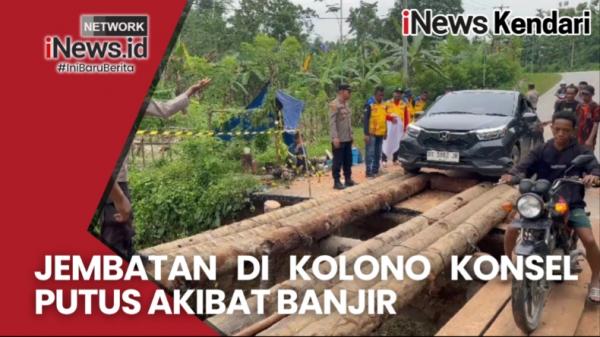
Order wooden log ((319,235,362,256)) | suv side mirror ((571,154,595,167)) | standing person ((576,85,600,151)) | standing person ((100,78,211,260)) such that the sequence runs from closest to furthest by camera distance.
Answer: suv side mirror ((571,154,595,167)) < standing person ((100,78,211,260)) < wooden log ((319,235,362,256)) < standing person ((576,85,600,151))

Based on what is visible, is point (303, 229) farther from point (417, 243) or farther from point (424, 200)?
point (424, 200)

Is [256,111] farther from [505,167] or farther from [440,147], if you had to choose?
[505,167]

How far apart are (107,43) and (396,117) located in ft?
23.1

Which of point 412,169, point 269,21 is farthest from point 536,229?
point 269,21

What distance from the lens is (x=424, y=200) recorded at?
7.74m

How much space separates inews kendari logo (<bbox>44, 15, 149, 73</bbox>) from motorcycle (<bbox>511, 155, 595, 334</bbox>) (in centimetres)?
326

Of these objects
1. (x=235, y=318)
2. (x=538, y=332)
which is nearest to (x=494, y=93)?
(x=538, y=332)

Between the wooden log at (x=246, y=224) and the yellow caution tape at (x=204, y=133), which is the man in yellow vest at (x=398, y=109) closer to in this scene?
the yellow caution tape at (x=204, y=133)

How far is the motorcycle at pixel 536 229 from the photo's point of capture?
350 centimetres

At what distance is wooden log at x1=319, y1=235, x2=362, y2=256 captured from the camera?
19.9 feet

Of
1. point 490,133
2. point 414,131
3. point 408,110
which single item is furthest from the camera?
point 408,110

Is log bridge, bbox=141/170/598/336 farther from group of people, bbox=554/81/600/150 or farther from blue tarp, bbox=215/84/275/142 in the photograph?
blue tarp, bbox=215/84/275/142

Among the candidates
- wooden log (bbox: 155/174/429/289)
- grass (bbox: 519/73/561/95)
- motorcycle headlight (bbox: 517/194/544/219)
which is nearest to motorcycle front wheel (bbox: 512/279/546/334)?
motorcycle headlight (bbox: 517/194/544/219)

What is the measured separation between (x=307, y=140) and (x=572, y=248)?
1005 cm
